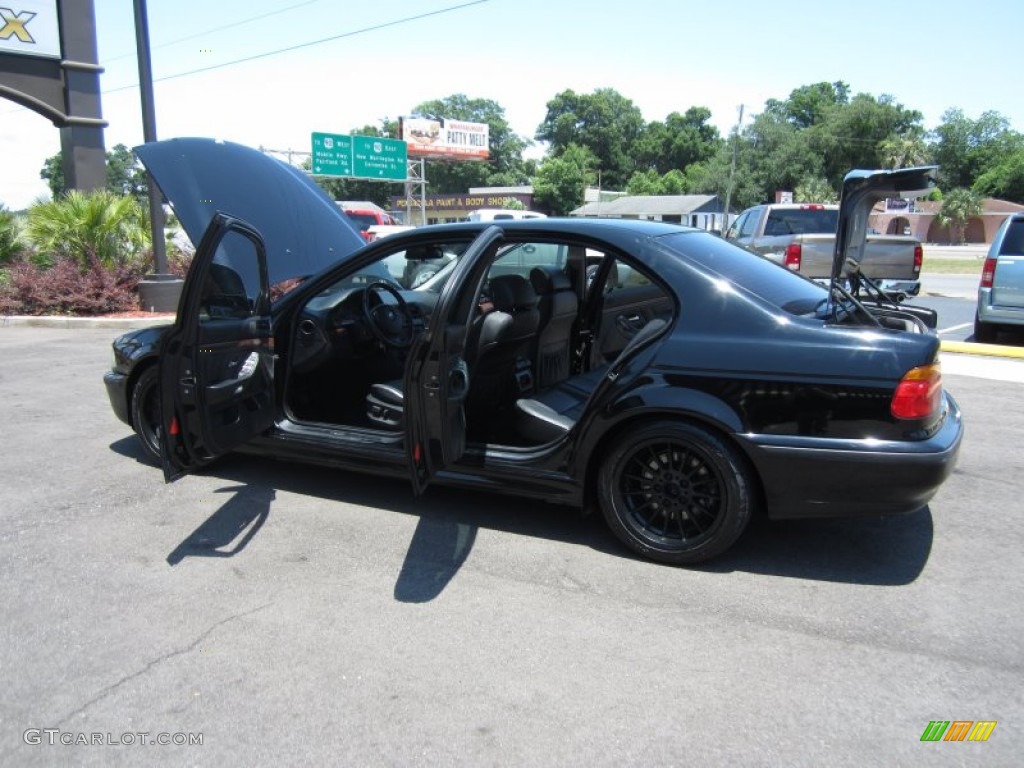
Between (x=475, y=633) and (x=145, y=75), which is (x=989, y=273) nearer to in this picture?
(x=475, y=633)

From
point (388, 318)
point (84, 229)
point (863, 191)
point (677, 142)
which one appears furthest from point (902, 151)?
point (388, 318)

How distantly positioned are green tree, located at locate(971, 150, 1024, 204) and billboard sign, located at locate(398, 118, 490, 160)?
4576 centimetres

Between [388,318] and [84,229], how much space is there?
11.0 m

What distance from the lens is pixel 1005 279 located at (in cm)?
929

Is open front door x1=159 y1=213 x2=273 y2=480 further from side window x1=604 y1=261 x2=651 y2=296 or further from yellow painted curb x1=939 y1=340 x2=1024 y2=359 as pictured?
yellow painted curb x1=939 y1=340 x2=1024 y2=359

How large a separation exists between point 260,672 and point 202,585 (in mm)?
836

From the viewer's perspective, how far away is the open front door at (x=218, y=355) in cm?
371

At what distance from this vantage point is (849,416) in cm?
322

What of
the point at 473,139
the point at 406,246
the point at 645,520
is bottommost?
the point at 645,520

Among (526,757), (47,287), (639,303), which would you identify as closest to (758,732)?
(526,757)

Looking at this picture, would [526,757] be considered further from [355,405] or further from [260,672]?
[355,405]

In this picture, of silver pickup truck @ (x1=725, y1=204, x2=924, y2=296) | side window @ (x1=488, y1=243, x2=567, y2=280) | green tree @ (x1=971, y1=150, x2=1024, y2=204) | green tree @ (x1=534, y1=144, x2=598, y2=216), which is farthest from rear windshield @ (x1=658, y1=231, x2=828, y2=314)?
green tree @ (x1=971, y1=150, x2=1024, y2=204)

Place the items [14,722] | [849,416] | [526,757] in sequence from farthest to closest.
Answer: [849,416]
[14,722]
[526,757]

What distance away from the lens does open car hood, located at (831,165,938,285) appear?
4004mm
